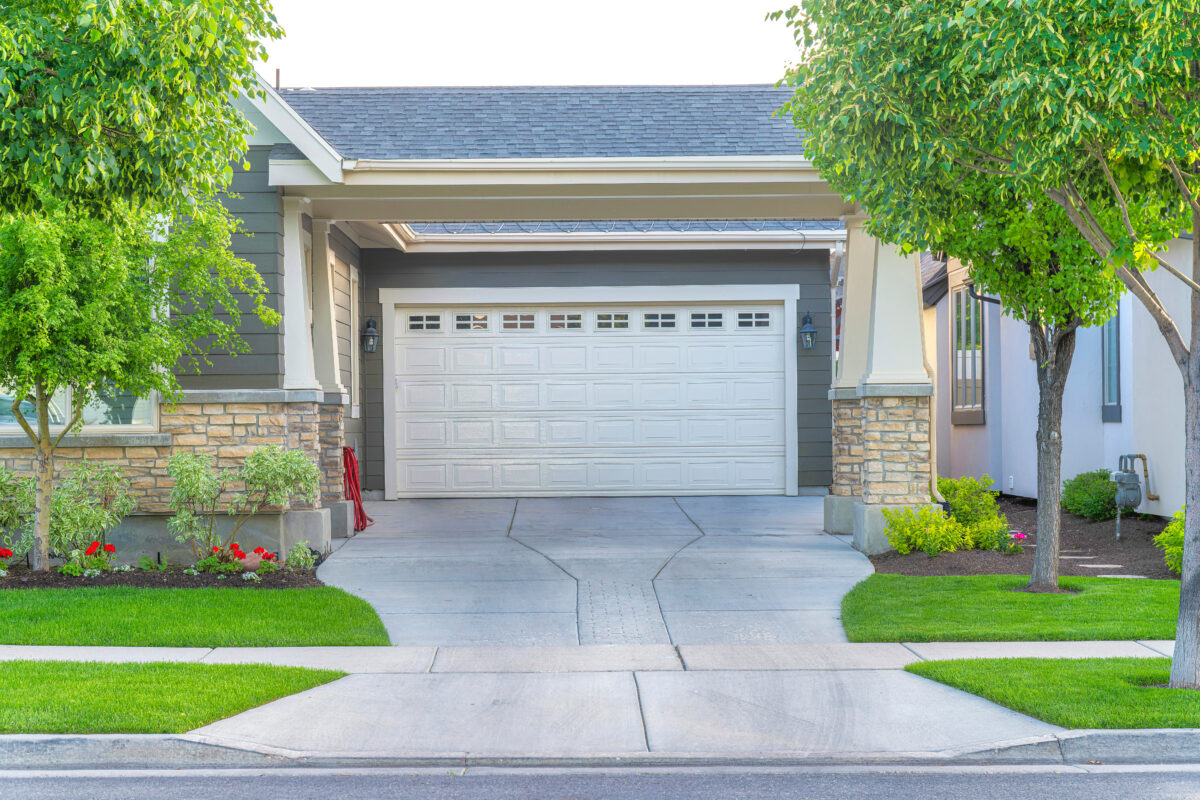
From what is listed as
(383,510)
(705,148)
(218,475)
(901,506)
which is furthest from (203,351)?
(901,506)

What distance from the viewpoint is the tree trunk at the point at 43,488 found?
927cm

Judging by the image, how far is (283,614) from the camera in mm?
8094

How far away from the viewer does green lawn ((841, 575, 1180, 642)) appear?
745cm

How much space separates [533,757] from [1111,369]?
34.8ft

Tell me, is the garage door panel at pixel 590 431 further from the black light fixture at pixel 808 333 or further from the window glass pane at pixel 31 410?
the window glass pane at pixel 31 410

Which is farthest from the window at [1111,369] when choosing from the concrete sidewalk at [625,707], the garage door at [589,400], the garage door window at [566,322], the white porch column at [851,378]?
the garage door window at [566,322]

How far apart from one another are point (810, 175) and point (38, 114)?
23.5ft

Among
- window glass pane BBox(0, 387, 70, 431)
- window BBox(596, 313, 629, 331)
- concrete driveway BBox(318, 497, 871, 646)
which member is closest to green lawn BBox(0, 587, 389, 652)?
concrete driveway BBox(318, 497, 871, 646)

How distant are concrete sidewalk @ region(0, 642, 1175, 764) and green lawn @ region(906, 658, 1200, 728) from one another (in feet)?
0.39

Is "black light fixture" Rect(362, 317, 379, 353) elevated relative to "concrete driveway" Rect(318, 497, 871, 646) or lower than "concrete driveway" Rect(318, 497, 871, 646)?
elevated

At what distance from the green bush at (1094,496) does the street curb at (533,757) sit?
768 centimetres

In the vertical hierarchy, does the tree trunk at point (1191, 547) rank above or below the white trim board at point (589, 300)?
below

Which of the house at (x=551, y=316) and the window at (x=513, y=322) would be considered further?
the window at (x=513, y=322)

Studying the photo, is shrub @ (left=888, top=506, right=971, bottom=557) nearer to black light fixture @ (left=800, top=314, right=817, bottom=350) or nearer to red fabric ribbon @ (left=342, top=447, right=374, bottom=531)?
black light fixture @ (left=800, top=314, right=817, bottom=350)
